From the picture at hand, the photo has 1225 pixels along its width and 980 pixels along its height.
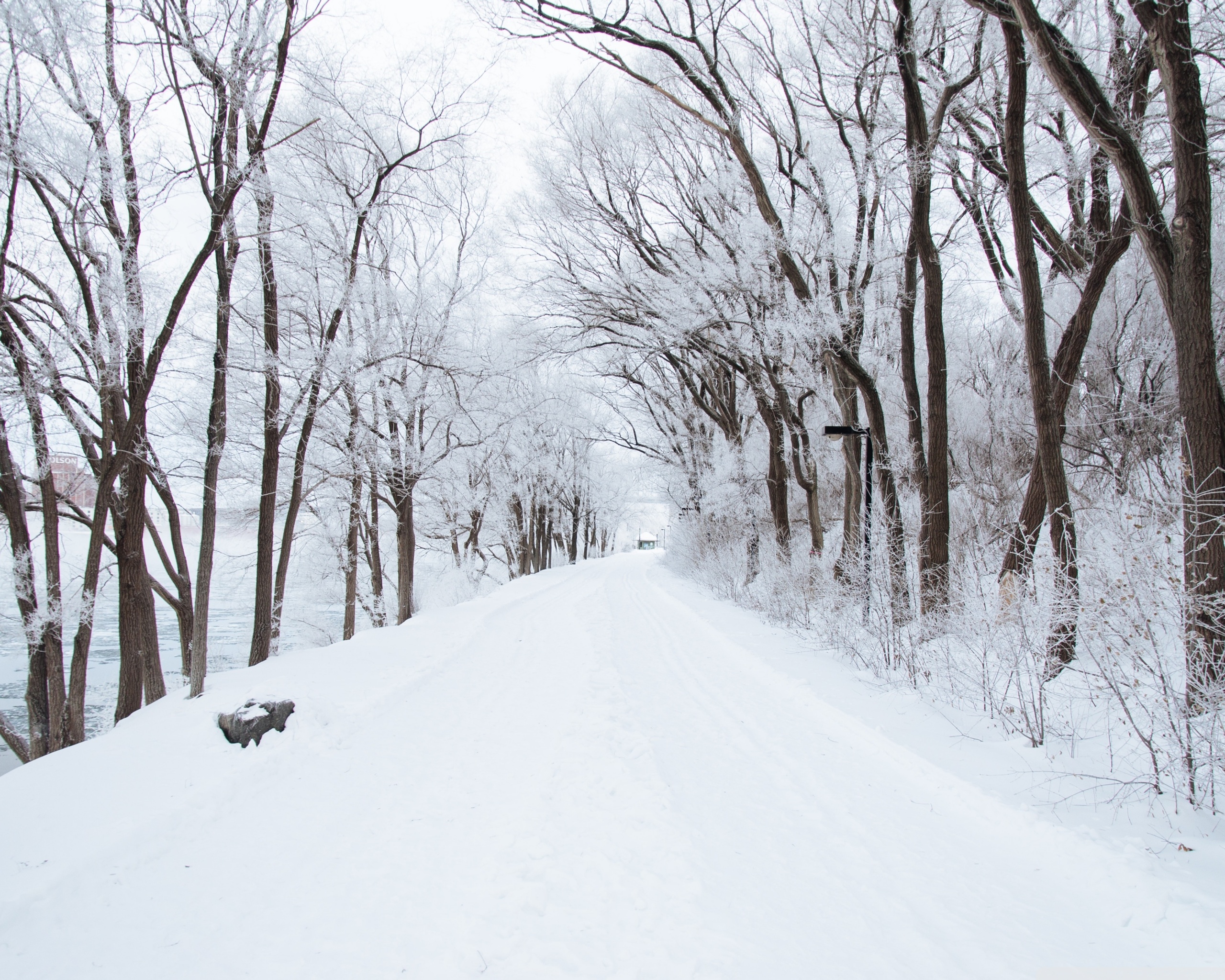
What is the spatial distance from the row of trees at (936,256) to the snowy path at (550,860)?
1.46 metres

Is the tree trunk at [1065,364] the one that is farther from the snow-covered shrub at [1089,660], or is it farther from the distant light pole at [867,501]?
the distant light pole at [867,501]

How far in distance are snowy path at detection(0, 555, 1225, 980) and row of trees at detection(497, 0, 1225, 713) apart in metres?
1.46

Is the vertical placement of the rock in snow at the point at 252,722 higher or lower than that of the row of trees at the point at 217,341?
lower

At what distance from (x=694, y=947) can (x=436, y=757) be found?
2754mm

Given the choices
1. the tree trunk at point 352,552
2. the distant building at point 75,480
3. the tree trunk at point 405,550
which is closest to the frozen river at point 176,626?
the distant building at point 75,480

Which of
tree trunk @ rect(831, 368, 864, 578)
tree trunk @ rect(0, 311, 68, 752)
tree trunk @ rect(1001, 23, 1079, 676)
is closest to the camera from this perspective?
tree trunk @ rect(1001, 23, 1079, 676)

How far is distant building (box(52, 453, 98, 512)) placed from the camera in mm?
9992

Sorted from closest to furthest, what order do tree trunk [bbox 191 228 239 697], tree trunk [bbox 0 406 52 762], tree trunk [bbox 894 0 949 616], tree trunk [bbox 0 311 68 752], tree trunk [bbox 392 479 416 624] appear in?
tree trunk [bbox 894 0 949 616]
tree trunk [bbox 191 228 239 697]
tree trunk [bbox 0 311 68 752]
tree trunk [bbox 0 406 52 762]
tree trunk [bbox 392 479 416 624]

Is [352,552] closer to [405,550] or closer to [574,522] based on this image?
[405,550]

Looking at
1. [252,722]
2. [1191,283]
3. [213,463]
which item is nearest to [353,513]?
[213,463]

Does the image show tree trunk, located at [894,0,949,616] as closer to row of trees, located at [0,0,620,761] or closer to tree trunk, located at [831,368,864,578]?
tree trunk, located at [831,368,864,578]

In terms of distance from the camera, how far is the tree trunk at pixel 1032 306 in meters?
5.72

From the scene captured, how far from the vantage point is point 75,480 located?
431 inches

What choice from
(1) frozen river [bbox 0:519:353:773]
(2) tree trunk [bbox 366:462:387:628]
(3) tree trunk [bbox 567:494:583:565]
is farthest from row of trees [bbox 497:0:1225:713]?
(3) tree trunk [bbox 567:494:583:565]
